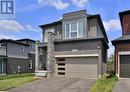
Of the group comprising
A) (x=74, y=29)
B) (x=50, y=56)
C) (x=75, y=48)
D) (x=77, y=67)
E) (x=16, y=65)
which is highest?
(x=74, y=29)

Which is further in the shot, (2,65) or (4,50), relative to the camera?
(4,50)

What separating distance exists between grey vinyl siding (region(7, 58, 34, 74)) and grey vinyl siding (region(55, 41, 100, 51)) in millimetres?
14212

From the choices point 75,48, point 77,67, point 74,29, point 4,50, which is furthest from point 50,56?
point 4,50

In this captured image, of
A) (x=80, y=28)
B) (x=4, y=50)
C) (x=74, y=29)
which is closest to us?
(x=80, y=28)

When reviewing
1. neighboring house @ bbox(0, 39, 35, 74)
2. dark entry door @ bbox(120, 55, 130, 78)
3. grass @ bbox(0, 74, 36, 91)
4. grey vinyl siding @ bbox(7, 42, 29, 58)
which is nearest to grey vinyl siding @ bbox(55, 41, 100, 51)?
dark entry door @ bbox(120, 55, 130, 78)

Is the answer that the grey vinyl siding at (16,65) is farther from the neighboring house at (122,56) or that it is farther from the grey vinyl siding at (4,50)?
the neighboring house at (122,56)

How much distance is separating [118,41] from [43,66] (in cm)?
1138

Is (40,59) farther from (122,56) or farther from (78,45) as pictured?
(122,56)

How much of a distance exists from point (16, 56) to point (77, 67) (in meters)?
17.7

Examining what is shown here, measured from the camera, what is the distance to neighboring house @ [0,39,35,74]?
34438mm

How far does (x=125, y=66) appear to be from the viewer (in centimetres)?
2034

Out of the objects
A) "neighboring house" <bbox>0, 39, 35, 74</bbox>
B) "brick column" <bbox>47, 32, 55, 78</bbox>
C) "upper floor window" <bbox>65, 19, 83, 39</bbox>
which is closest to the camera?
"brick column" <bbox>47, 32, 55, 78</bbox>

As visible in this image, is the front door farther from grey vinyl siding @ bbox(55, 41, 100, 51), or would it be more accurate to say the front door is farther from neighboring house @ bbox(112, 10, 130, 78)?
neighboring house @ bbox(112, 10, 130, 78)

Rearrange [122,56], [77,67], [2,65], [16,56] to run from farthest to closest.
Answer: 1. [16,56]
2. [2,65]
3. [77,67]
4. [122,56]
